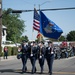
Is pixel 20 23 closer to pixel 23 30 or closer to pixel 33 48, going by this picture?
pixel 23 30

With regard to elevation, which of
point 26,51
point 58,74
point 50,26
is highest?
point 50,26

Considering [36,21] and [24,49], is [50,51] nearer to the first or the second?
[24,49]

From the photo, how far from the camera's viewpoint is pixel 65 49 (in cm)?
3362

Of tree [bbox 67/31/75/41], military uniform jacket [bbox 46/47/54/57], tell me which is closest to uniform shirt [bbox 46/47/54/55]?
military uniform jacket [bbox 46/47/54/57]

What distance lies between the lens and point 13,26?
307 feet

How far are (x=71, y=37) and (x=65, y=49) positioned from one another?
11497cm

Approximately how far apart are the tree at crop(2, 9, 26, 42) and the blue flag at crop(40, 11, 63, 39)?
231ft

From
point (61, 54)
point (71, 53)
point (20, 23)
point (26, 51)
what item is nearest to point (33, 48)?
point (26, 51)

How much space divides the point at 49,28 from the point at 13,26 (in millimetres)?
74515

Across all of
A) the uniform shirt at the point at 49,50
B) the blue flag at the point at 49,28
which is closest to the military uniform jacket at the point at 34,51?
the uniform shirt at the point at 49,50

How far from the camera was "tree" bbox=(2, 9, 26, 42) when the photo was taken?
9175cm

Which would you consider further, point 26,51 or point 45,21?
point 45,21

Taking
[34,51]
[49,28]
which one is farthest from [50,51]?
[49,28]

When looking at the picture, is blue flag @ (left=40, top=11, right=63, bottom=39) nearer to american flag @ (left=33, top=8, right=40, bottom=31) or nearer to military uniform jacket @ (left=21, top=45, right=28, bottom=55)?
military uniform jacket @ (left=21, top=45, right=28, bottom=55)
